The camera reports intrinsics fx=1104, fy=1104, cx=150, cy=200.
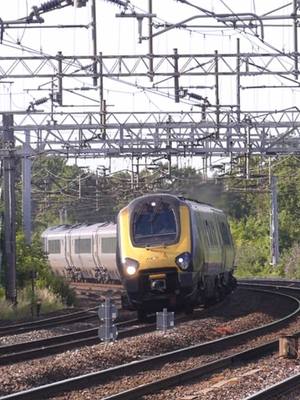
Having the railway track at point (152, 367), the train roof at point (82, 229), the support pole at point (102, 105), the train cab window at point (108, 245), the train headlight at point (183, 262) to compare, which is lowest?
the railway track at point (152, 367)

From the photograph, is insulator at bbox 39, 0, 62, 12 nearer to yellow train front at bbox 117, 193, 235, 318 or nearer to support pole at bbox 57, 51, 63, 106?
yellow train front at bbox 117, 193, 235, 318

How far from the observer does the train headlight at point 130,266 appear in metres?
23.8

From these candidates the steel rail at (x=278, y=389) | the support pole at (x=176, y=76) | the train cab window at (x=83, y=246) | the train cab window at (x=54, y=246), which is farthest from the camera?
the train cab window at (x=54, y=246)

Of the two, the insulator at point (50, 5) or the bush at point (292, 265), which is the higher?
the insulator at point (50, 5)

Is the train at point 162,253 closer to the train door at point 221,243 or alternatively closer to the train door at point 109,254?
the train door at point 221,243

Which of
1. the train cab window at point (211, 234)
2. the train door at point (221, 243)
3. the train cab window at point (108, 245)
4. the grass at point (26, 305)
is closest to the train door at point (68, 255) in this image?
the train cab window at point (108, 245)

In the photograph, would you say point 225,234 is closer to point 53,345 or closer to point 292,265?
point 53,345

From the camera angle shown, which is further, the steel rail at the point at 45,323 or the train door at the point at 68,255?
the train door at the point at 68,255

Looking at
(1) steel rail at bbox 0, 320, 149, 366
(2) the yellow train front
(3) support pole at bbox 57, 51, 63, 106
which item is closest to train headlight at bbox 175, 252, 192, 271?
(2) the yellow train front

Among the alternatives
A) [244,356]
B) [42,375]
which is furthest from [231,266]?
[42,375]

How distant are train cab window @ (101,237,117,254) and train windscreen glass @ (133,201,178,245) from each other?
17.0 m

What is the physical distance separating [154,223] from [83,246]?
2323 cm

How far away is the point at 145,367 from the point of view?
15.8 meters

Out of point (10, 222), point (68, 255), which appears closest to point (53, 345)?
point (10, 222)
